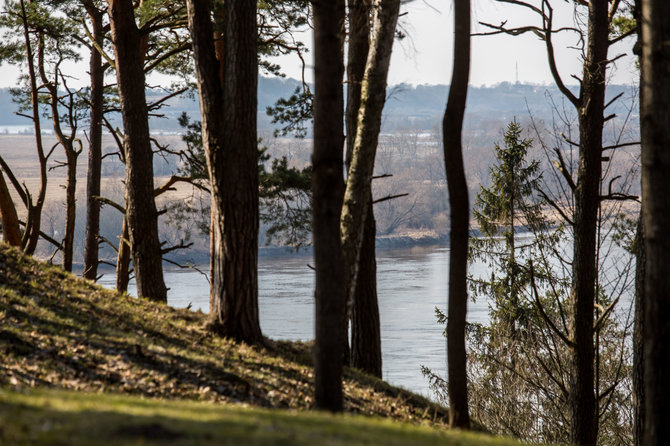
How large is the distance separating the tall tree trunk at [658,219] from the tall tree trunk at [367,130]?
3424 mm

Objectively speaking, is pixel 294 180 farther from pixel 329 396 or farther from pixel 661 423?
pixel 661 423

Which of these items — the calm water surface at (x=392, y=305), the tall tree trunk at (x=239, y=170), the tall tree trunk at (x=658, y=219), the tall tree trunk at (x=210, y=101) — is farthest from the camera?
the calm water surface at (x=392, y=305)

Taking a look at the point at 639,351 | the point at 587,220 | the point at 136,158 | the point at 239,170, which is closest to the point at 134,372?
the point at 239,170

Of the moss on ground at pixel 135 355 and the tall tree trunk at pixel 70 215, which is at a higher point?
the tall tree trunk at pixel 70 215

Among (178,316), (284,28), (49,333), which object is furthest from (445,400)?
(49,333)

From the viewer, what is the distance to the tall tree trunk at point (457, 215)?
6.77 meters

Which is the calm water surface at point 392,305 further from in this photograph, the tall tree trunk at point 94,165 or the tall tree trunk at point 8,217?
the tall tree trunk at point 8,217

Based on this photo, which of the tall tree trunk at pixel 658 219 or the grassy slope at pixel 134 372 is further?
the tall tree trunk at pixel 658 219

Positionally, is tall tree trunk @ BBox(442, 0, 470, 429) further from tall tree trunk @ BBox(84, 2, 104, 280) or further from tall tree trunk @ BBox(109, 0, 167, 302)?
tall tree trunk @ BBox(84, 2, 104, 280)

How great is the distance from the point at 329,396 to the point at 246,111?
3.63 m

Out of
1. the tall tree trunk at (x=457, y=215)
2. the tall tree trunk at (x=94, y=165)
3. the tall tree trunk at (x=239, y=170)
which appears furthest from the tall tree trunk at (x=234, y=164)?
the tall tree trunk at (x=94, y=165)

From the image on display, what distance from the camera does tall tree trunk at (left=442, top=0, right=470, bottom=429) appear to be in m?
6.77

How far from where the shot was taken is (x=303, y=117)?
1305 centimetres

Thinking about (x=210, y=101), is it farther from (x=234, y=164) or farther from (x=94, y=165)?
(x=94, y=165)
